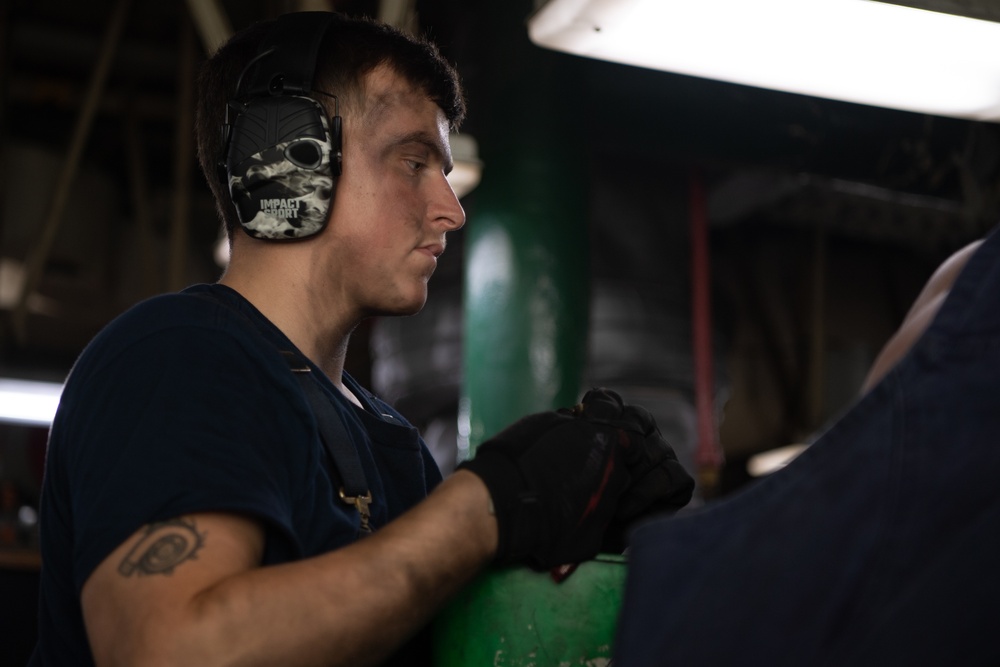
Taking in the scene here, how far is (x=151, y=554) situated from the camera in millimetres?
1043

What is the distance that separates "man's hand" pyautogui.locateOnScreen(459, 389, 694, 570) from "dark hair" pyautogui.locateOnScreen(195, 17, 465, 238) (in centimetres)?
65

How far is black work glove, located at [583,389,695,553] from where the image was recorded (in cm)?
124

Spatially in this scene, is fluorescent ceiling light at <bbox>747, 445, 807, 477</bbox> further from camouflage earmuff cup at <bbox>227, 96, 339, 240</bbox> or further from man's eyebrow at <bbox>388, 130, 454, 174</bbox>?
A: camouflage earmuff cup at <bbox>227, 96, 339, 240</bbox>

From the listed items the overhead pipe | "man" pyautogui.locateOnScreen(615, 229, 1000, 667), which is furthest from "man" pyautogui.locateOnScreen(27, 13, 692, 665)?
the overhead pipe

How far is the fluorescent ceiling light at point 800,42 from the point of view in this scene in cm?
172

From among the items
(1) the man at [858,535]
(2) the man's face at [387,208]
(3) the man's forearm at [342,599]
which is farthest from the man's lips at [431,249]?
(1) the man at [858,535]

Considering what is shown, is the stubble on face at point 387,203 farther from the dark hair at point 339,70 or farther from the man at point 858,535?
the man at point 858,535

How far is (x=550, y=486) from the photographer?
112 cm

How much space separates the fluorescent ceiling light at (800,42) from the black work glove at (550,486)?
82 centimetres

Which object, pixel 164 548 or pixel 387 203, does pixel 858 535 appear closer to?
pixel 164 548

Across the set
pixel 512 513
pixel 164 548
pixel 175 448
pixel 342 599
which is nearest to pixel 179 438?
pixel 175 448

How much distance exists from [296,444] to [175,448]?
16cm

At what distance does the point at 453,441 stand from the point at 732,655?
3614mm

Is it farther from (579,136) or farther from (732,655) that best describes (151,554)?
(579,136)
